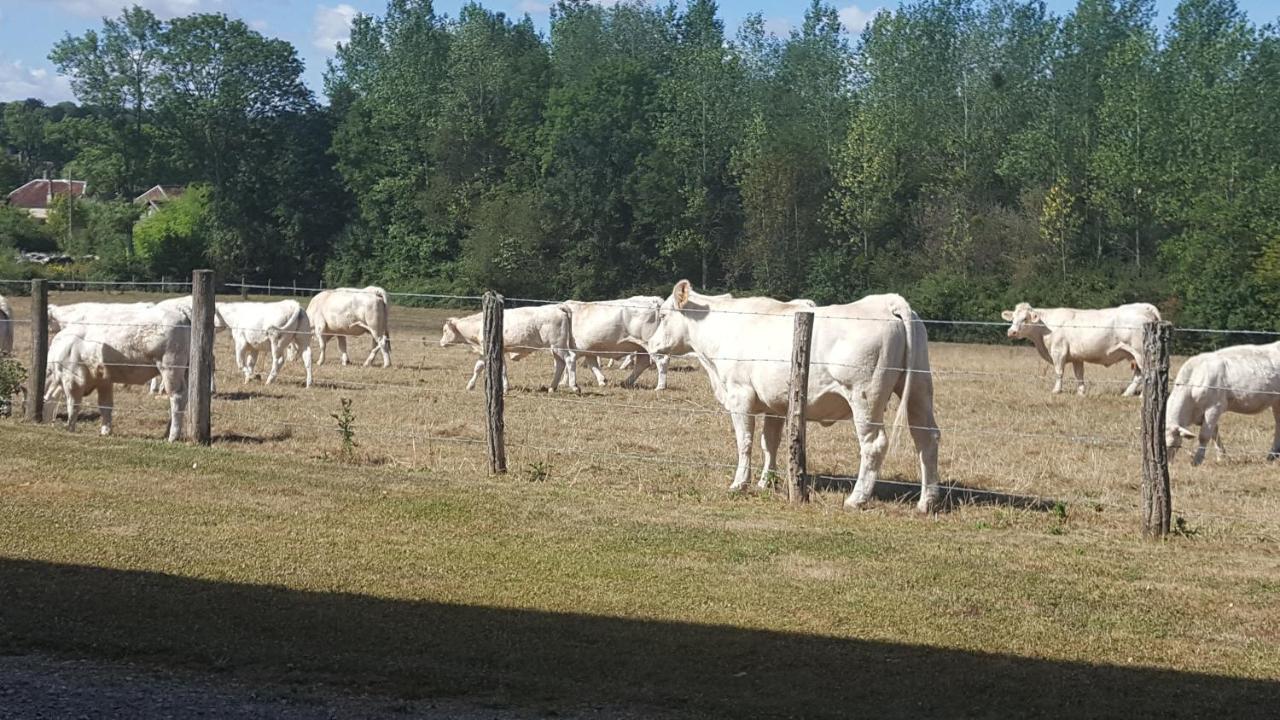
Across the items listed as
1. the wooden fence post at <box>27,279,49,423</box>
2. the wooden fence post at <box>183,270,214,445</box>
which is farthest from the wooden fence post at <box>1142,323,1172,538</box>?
the wooden fence post at <box>27,279,49,423</box>

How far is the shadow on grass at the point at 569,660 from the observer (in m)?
6.93

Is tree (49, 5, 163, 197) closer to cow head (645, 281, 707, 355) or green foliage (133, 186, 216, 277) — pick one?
green foliage (133, 186, 216, 277)

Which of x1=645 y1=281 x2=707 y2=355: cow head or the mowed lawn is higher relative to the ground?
x1=645 y1=281 x2=707 y2=355: cow head

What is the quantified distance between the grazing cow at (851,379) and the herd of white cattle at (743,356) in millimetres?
13

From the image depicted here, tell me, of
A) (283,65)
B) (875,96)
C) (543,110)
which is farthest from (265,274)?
(875,96)

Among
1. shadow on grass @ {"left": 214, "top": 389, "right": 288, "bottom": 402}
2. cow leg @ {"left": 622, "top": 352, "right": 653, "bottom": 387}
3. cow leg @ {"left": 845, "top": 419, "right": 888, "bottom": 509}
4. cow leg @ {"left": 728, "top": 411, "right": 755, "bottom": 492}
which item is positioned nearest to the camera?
cow leg @ {"left": 845, "top": 419, "right": 888, "bottom": 509}

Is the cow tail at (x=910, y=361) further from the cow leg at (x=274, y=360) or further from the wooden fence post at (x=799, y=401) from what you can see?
the cow leg at (x=274, y=360)

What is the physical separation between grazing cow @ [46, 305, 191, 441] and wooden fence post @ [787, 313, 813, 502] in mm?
7517

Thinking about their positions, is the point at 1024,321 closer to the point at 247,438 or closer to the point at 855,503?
the point at 855,503

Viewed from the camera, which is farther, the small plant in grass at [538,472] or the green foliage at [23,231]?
the green foliage at [23,231]

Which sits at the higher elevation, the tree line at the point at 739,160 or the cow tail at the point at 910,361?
the tree line at the point at 739,160

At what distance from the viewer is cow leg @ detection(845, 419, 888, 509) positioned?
13.0 metres

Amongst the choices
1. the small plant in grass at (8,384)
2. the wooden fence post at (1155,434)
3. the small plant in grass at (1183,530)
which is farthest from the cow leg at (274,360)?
the small plant in grass at (1183,530)

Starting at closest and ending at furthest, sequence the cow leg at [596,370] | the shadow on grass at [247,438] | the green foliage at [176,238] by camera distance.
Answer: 1. the shadow on grass at [247,438]
2. the cow leg at [596,370]
3. the green foliage at [176,238]
